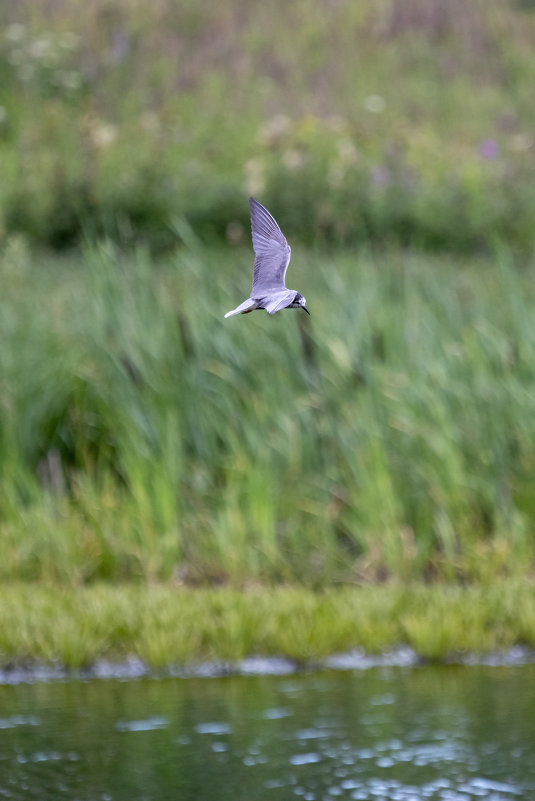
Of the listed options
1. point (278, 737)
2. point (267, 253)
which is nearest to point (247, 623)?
point (278, 737)

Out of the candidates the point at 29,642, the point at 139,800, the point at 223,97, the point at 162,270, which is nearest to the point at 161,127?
the point at 223,97

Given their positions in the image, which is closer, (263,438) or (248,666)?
(248,666)

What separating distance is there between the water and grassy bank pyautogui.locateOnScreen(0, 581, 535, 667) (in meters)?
0.14

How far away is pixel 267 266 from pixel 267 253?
0.11ft

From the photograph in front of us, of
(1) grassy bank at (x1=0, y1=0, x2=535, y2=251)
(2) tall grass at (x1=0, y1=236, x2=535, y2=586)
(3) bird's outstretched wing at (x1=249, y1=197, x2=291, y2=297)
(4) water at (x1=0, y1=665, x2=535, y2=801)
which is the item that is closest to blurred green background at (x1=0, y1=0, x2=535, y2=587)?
(2) tall grass at (x1=0, y1=236, x2=535, y2=586)

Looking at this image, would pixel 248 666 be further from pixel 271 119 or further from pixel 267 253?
pixel 271 119

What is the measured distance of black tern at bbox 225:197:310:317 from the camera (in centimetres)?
A: 194

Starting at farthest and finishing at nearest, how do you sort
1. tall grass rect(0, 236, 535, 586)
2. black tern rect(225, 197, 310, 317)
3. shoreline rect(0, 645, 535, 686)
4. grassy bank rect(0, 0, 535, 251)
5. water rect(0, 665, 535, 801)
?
grassy bank rect(0, 0, 535, 251), tall grass rect(0, 236, 535, 586), shoreline rect(0, 645, 535, 686), water rect(0, 665, 535, 801), black tern rect(225, 197, 310, 317)

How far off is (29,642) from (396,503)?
1815mm

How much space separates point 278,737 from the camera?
5.20 m

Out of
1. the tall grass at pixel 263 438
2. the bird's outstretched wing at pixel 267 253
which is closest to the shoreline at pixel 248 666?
the tall grass at pixel 263 438

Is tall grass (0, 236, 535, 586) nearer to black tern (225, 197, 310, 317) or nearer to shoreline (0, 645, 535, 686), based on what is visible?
shoreline (0, 645, 535, 686)

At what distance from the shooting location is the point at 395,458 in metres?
6.86

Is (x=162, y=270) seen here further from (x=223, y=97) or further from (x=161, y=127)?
(x=223, y=97)
